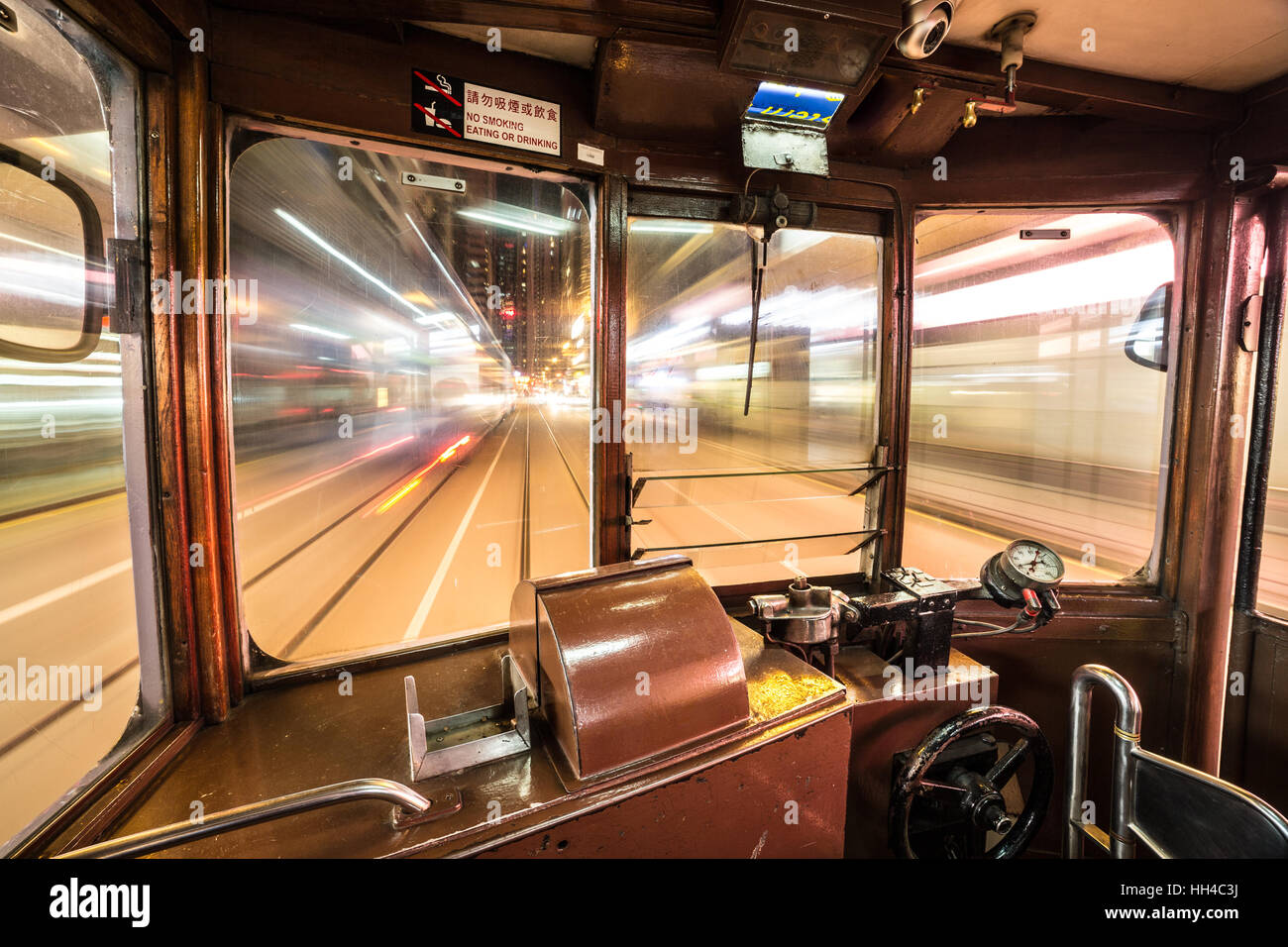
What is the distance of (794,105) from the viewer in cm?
245

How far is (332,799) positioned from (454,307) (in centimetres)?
1732

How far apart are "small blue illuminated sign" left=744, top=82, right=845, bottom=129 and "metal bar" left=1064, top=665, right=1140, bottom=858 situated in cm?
268

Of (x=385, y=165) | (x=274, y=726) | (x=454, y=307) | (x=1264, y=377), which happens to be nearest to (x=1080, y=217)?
(x=1264, y=377)

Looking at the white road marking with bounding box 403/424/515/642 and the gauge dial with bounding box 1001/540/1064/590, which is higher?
the gauge dial with bounding box 1001/540/1064/590

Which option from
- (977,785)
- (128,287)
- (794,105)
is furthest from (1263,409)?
(128,287)

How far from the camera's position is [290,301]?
8047 mm

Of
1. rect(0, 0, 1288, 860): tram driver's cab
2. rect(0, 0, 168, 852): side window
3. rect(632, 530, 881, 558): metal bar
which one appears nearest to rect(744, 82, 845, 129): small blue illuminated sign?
rect(0, 0, 1288, 860): tram driver's cab

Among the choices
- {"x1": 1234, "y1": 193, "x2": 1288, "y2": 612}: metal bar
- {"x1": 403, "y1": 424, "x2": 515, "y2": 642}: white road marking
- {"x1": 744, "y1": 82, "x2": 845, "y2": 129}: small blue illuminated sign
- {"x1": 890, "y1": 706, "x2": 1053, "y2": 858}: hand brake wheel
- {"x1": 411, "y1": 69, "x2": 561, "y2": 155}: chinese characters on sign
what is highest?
{"x1": 744, "y1": 82, "x2": 845, "y2": 129}: small blue illuminated sign

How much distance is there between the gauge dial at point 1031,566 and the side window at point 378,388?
2.20 meters

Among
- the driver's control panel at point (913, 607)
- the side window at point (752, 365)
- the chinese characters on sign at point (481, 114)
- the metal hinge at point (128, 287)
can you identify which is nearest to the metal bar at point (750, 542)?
the side window at point (752, 365)

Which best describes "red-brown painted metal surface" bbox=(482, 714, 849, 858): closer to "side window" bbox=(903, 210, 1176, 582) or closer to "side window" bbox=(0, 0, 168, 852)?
"side window" bbox=(0, 0, 168, 852)

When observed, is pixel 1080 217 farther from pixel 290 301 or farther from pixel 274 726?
pixel 290 301

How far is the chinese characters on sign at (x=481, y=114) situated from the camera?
2.24 metres

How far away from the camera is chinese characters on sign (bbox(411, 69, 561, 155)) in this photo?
2.24 metres
